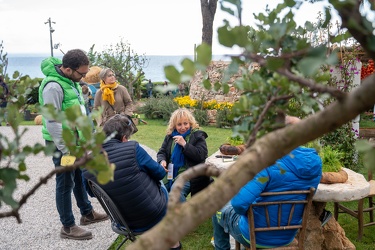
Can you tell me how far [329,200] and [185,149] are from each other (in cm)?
154

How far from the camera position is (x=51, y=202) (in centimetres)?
619

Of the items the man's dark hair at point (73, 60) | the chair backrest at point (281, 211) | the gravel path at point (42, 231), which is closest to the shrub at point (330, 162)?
the chair backrest at point (281, 211)

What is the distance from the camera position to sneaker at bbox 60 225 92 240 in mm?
4691

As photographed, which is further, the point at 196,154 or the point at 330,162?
the point at 196,154

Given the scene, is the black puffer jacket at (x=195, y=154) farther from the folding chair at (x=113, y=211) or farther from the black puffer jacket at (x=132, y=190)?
the folding chair at (x=113, y=211)

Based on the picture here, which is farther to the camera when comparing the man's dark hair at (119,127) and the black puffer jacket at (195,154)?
the black puffer jacket at (195,154)

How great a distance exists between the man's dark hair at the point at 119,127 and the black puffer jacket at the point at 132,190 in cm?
8

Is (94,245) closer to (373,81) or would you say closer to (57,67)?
(57,67)

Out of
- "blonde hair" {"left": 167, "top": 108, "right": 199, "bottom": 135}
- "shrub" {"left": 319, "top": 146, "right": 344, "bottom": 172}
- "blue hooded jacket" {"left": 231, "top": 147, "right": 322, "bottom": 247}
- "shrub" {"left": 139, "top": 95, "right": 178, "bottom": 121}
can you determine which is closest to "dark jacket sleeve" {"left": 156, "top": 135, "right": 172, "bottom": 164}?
"blonde hair" {"left": 167, "top": 108, "right": 199, "bottom": 135}

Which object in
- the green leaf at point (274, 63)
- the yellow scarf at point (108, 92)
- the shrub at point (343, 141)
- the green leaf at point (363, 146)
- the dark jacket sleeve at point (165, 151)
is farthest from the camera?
the yellow scarf at point (108, 92)

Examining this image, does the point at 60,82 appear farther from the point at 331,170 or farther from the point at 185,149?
the point at 331,170

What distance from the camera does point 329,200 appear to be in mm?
3820

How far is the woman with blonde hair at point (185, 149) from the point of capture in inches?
187

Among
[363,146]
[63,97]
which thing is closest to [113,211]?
[63,97]
